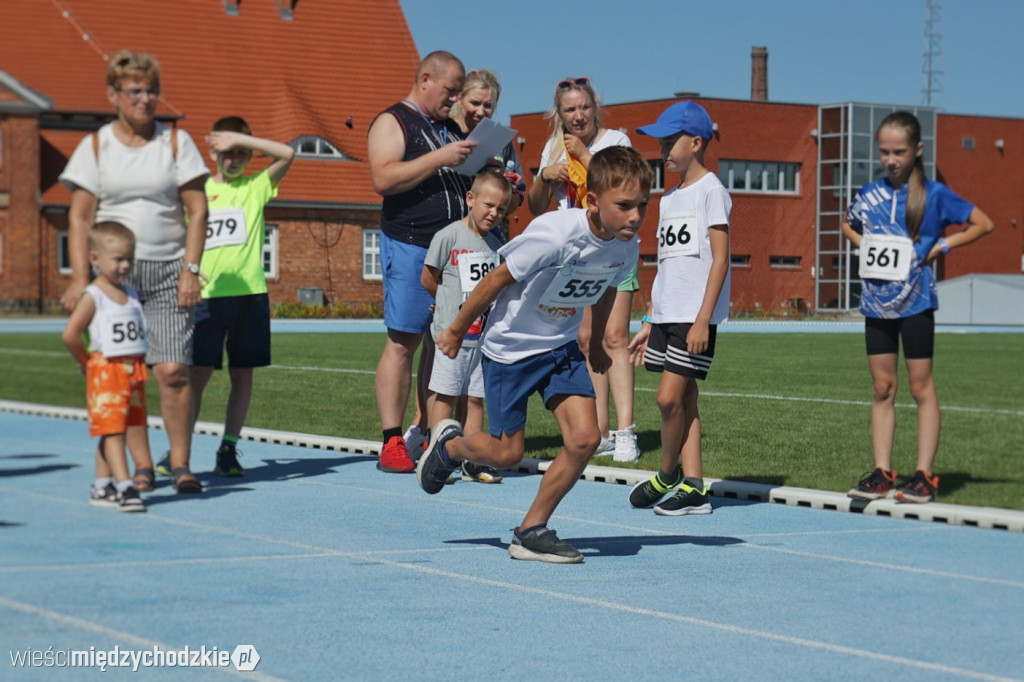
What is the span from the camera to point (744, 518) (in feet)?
27.2

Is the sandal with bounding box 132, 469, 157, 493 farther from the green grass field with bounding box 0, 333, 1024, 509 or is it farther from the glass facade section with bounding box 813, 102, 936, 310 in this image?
the glass facade section with bounding box 813, 102, 936, 310

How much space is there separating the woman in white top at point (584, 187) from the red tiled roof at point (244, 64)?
4493cm

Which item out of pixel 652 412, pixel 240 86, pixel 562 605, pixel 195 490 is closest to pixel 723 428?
pixel 652 412

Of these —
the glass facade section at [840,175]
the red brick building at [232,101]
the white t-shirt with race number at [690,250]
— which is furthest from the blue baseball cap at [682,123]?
the glass facade section at [840,175]

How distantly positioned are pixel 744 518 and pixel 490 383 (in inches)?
76.2

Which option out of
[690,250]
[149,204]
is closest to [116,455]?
[149,204]

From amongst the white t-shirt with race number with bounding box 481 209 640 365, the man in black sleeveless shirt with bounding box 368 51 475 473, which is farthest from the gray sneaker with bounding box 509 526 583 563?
the man in black sleeveless shirt with bounding box 368 51 475 473

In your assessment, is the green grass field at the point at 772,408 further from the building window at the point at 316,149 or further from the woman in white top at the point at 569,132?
the building window at the point at 316,149

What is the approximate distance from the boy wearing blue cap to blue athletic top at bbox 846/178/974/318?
921 millimetres

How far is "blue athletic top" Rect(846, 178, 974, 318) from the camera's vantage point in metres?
8.70

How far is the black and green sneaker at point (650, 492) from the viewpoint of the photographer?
8555 mm

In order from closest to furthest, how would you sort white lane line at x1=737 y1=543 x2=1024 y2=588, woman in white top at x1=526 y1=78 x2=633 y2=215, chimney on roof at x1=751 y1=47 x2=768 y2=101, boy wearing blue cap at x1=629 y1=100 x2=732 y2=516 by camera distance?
white lane line at x1=737 y1=543 x2=1024 y2=588 < boy wearing blue cap at x1=629 y1=100 x2=732 y2=516 < woman in white top at x1=526 y1=78 x2=633 y2=215 < chimney on roof at x1=751 y1=47 x2=768 y2=101

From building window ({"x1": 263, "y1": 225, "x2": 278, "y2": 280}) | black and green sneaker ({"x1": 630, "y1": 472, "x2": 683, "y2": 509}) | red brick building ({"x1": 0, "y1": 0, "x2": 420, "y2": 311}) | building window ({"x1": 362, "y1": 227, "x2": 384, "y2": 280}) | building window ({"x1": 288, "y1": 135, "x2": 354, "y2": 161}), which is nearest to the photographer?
black and green sneaker ({"x1": 630, "y1": 472, "x2": 683, "y2": 509})

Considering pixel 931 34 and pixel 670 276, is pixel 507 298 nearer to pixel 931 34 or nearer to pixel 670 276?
pixel 670 276
